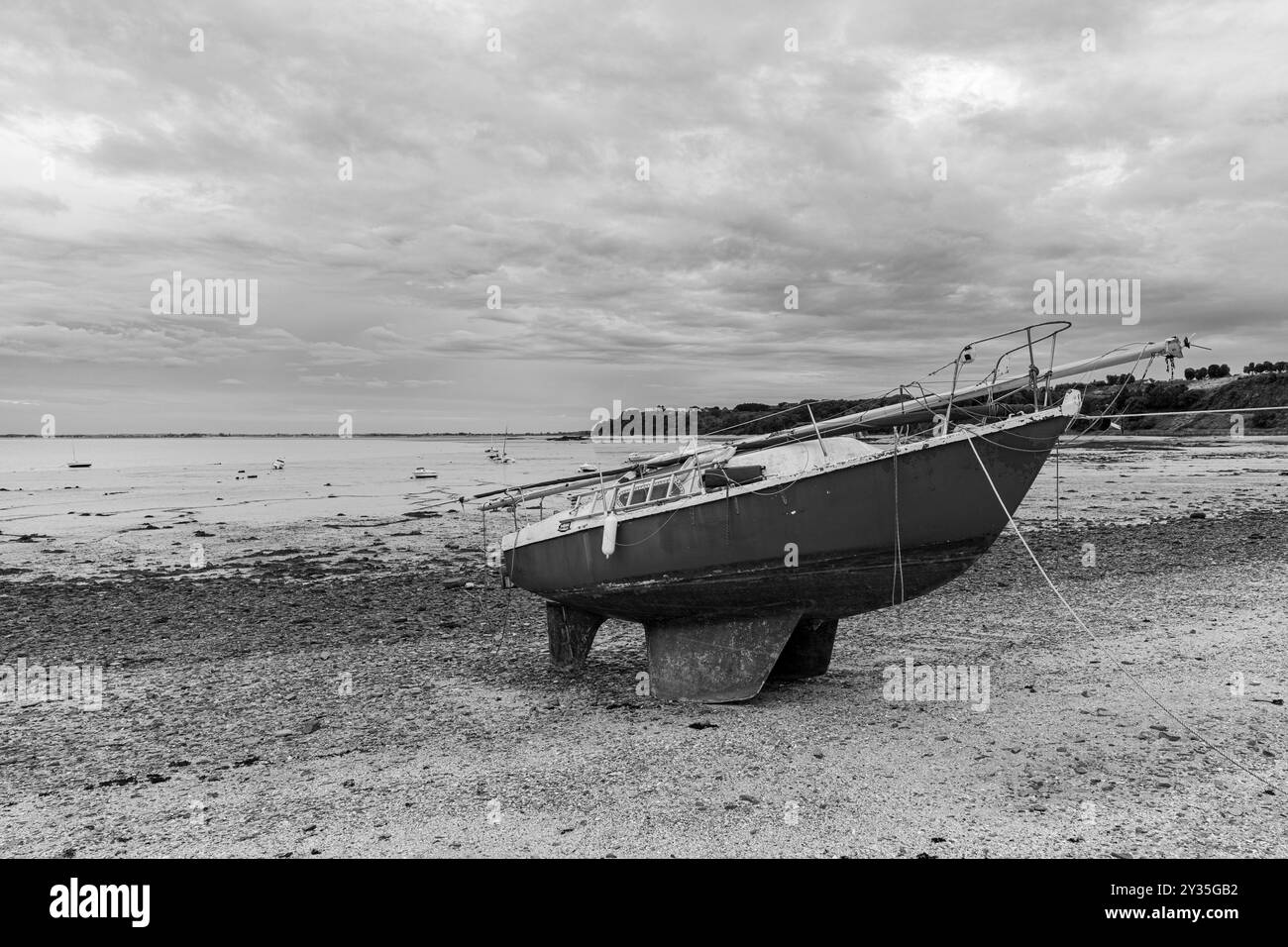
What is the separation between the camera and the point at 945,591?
14859 millimetres

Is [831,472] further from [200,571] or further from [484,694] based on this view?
[200,571]

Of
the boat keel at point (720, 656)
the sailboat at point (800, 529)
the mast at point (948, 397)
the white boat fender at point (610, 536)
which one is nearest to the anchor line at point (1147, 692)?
the sailboat at point (800, 529)

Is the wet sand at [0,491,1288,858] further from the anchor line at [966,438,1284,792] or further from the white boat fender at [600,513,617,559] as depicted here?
the white boat fender at [600,513,617,559]

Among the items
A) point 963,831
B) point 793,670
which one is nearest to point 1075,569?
point 793,670

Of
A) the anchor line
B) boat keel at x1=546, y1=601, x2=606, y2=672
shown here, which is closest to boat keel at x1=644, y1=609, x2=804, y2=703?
boat keel at x1=546, y1=601, x2=606, y2=672

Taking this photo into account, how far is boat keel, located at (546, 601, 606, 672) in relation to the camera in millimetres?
10625

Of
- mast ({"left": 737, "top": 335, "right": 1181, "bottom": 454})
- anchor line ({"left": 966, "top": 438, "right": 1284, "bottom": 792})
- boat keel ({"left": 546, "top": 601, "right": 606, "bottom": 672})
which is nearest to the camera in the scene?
anchor line ({"left": 966, "top": 438, "right": 1284, "bottom": 792})

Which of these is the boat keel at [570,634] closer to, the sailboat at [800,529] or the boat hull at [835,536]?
the sailboat at [800,529]

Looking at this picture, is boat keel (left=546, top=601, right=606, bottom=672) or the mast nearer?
the mast

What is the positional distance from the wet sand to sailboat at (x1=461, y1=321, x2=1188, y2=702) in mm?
731

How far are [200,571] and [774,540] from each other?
15.3 meters

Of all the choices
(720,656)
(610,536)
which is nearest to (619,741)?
(720,656)

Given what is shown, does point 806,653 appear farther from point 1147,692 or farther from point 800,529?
point 1147,692

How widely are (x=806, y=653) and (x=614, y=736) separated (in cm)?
297
